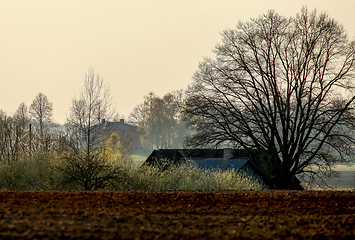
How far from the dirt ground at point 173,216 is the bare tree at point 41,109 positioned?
48.6 m

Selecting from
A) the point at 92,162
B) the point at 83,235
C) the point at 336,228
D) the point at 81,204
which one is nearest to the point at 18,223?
the point at 83,235

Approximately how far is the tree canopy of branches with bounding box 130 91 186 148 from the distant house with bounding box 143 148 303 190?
134 feet

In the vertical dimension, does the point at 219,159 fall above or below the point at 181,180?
above

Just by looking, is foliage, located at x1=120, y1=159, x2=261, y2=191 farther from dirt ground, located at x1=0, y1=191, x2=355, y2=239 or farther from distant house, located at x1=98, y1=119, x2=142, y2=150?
distant house, located at x1=98, y1=119, x2=142, y2=150

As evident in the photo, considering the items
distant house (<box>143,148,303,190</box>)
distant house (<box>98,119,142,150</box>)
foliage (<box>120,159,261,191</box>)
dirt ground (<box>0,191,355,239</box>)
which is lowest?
dirt ground (<box>0,191,355,239</box>)

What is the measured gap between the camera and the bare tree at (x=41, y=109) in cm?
5756

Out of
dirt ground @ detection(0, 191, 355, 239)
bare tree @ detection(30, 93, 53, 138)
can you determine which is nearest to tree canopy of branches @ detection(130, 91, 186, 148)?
bare tree @ detection(30, 93, 53, 138)

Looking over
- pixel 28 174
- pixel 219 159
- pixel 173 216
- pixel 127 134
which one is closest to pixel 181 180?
pixel 28 174

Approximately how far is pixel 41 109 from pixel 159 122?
1874 cm

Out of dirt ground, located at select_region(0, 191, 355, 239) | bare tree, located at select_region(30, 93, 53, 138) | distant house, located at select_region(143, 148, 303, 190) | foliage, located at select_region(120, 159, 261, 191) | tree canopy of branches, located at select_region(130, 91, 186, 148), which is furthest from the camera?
tree canopy of branches, located at select_region(130, 91, 186, 148)

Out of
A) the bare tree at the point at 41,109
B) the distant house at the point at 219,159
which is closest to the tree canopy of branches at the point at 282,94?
the distant house at the point at 219,159

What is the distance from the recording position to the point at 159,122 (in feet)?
227

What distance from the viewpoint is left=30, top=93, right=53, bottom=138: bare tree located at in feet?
189

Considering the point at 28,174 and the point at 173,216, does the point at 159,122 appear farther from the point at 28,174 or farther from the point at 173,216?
the point at 173,216
